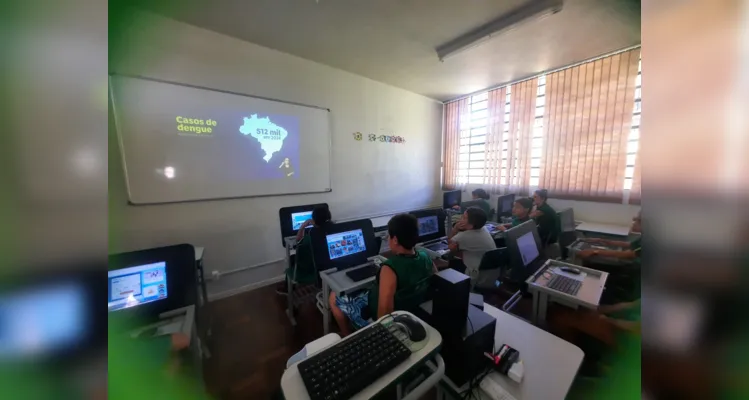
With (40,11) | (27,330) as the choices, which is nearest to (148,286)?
(27,330)

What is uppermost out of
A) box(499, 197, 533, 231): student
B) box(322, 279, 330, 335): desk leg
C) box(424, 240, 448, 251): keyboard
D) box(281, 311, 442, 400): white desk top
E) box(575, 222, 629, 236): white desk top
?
box(499, 197, 533, 231): student

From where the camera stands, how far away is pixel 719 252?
237mm

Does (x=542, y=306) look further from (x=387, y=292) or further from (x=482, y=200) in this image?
(x=482, y=200)

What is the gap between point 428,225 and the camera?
2500 millimetres

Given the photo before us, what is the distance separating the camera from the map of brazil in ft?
8.66

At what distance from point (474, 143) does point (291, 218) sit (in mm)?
3816

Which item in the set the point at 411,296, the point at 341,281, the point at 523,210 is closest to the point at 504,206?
the point at 523,210

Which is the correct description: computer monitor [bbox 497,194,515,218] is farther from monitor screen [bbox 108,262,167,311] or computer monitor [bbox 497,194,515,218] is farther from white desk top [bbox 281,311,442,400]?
monitor screen [bbox 108,262,167,311]

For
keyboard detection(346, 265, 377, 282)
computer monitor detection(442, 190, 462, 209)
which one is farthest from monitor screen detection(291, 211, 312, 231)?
computer monitor detection(442, 190, 462, 209)

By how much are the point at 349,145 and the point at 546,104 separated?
10.6 feet

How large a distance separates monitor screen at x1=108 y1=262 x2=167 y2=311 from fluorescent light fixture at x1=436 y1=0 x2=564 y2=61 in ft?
11.1

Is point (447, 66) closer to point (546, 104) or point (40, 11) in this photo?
point (546, 104)

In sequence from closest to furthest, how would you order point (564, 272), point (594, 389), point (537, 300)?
point (594, 389) → point (537, 300) → point (564, 272)

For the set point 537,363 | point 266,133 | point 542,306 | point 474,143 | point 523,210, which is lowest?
point 542,306
